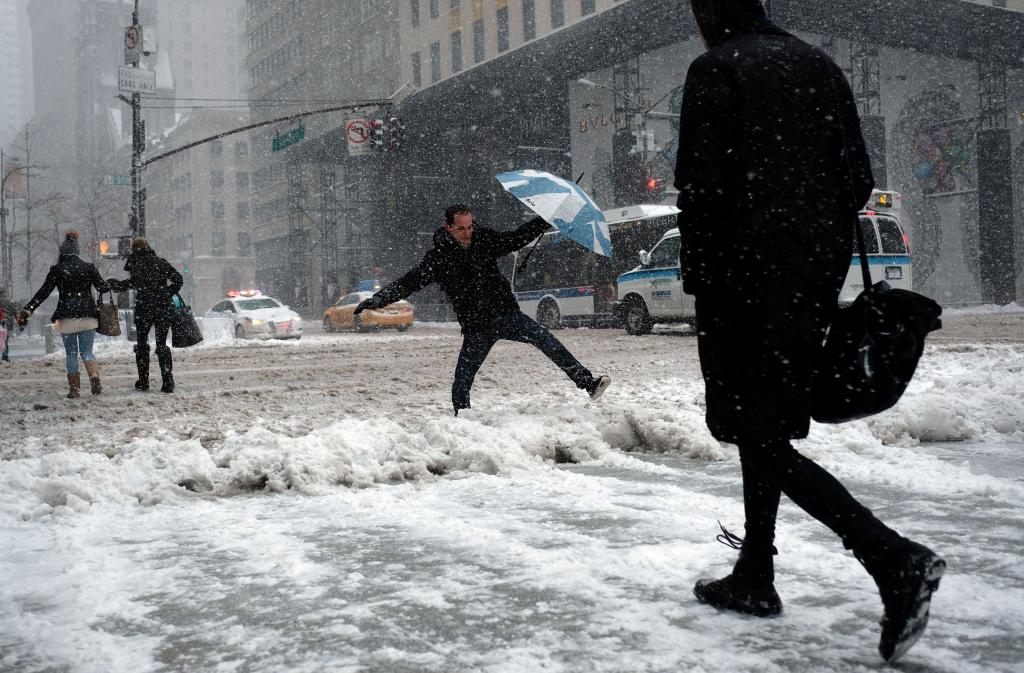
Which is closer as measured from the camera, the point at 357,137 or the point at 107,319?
the point at 107,319

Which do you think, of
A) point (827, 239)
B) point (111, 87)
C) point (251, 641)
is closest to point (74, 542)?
point (251, 641)

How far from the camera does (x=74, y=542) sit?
3984 millimetres

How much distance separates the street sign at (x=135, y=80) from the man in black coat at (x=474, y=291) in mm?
18631

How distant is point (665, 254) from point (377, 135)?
413 inches

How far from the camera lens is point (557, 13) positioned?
33844mm

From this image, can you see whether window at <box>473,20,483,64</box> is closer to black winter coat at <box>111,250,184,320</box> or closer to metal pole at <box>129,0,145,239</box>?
metal pole at <box>129,0,145,239</box>

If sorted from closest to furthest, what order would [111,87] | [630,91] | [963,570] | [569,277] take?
[963,570]
[569,277]
[630,91]
[111,87]

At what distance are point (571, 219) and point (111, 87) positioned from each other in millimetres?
148150

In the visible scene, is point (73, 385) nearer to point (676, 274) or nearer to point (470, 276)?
point (470, 276)

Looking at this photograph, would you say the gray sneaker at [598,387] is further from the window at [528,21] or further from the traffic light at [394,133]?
the window at [528,21]

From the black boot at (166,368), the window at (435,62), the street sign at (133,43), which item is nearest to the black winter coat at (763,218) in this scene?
the black boot at (166,368)

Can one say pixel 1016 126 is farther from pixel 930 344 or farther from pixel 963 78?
pixel 930 344

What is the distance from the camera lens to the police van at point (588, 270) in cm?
2455

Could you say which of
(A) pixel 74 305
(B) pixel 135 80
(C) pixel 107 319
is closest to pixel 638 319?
(C) pixel 107 319
